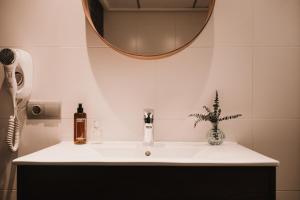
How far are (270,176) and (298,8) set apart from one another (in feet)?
2.76

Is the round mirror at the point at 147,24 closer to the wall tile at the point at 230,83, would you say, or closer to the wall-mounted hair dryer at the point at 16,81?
the wall tile at the point at 230,83

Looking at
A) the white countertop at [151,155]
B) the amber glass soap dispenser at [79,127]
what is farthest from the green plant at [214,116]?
the amber glass soap dispenser at [79,127]

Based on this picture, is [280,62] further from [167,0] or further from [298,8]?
[167,0]

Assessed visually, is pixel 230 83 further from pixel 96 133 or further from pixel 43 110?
pixel 43 110

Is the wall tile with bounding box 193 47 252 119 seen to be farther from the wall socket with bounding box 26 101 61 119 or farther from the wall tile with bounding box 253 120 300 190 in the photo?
the wall socket with bounding box 26 101 61 119

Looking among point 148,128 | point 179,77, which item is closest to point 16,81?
point 148,128

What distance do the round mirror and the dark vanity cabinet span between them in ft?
1.97

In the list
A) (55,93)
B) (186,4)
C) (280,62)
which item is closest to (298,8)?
(280,62)

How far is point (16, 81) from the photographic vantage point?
1309 millimetres

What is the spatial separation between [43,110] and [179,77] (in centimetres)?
64

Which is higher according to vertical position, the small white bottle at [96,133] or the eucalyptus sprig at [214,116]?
the eucalyptus sprig at [214,116]

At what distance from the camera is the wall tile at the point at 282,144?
4.39ft

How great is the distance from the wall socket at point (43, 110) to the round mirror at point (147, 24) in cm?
38

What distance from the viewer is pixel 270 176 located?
890 millimetres
